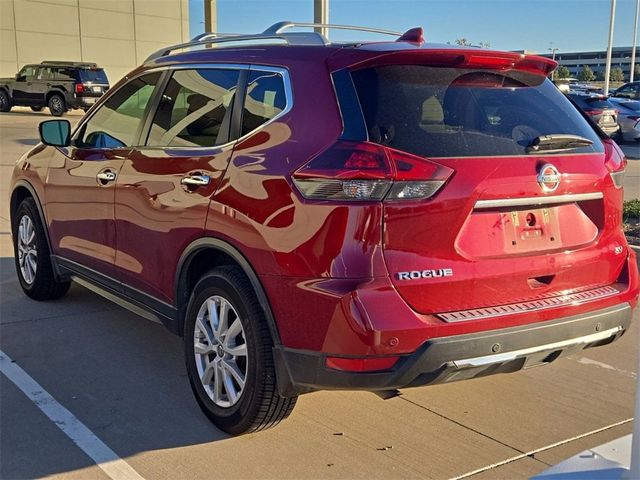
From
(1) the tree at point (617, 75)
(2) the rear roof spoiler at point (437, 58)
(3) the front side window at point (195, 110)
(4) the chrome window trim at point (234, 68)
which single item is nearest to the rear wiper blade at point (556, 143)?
(2) the rear roof spoiler at point (437, 58)

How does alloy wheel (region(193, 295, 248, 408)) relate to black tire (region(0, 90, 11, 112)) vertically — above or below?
below

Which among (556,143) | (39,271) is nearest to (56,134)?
(39,271)

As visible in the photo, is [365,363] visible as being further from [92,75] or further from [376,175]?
[92,75]

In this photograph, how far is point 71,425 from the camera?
3.76 m

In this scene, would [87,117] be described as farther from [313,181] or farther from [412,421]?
[412,421]

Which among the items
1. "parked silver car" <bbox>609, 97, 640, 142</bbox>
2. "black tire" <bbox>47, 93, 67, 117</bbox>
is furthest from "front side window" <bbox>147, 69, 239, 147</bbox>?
"black tire" <bbox>47, 93, 67, 117</bbox>

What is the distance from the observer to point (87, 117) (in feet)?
17.2

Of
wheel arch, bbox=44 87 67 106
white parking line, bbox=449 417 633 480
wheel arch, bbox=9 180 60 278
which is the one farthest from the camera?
wheel arch, bbox=44 87 67 106

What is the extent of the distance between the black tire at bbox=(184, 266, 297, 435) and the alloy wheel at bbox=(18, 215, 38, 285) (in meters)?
2.60

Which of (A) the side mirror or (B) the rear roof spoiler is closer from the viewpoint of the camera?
(B) the rear roof spoiler

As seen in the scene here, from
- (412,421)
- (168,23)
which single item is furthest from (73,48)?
(412,421)

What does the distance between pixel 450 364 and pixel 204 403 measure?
4.65 ft

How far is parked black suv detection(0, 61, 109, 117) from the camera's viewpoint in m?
27.4

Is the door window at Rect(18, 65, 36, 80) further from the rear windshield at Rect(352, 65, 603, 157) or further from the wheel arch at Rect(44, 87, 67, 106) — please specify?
the rear windshield at Rect(352, 65, 603, 157)
